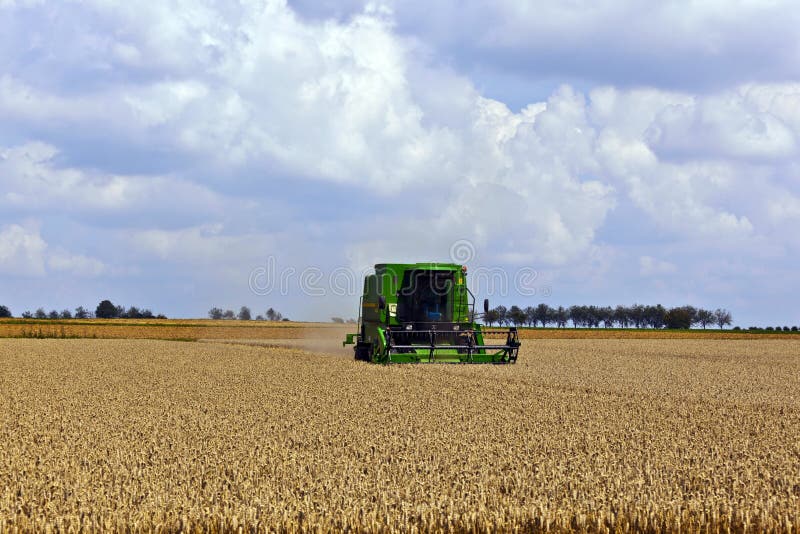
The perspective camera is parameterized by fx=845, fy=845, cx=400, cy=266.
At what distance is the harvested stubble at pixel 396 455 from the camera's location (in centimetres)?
693

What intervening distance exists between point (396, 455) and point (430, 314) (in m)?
16.2

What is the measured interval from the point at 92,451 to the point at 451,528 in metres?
4.95

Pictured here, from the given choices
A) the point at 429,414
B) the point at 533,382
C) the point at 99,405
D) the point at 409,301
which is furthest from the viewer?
the point at 409,301

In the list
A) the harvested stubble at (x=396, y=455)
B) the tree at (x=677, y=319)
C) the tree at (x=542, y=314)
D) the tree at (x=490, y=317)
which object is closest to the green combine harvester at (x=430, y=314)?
the tree at (x=490, y=317)

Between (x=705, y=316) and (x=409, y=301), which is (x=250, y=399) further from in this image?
(x=705, y=316)

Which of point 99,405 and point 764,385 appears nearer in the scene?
point 99,405

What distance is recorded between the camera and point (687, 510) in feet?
23.3

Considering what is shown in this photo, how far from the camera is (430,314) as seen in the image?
25.5 meters

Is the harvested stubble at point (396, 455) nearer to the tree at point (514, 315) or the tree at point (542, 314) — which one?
the tree at point (514, 315)

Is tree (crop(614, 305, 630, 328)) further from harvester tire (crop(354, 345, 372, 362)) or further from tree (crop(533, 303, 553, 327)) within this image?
harvester tire (crop(354, 345, 372, 362))

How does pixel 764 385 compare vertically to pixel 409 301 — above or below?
below

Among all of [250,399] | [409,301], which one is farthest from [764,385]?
[250,399]

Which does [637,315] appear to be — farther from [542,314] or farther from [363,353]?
[363,353]

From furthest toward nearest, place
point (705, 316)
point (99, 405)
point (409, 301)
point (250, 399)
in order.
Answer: point (705, 316) → point (409, 301) → point (250, 399) → point (99, 405)
